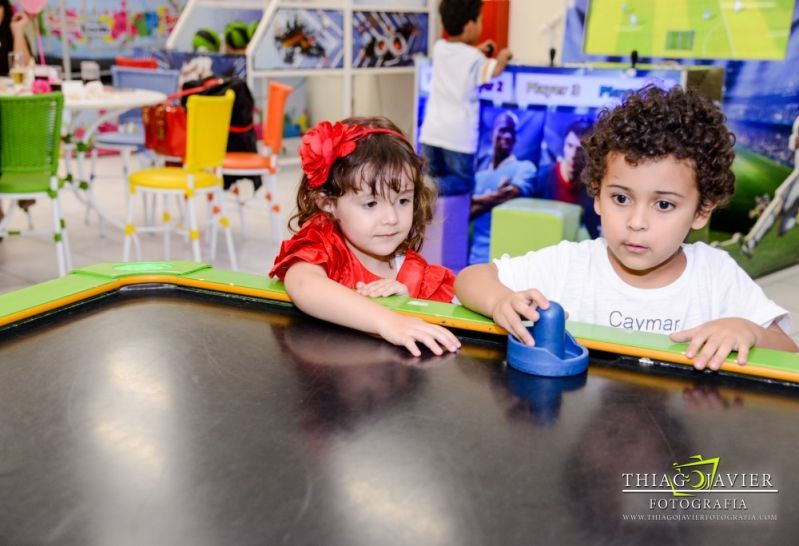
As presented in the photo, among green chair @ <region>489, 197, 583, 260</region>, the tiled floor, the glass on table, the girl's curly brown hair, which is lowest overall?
the tiled floor

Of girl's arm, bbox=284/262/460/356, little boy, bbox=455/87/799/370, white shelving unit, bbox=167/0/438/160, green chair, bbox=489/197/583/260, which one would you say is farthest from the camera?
white shelving unit, bbox=167/0/438/160

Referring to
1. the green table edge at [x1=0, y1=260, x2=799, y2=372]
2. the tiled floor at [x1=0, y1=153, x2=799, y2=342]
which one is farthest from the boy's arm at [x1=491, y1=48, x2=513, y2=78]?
the green table edge at [x1=0, y1=260, x2=799, y2=372]

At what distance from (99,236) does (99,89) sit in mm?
896

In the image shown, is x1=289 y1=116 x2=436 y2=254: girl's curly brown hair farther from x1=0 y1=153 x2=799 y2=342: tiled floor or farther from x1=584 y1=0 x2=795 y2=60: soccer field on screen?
x1=584 y1=0 x2=795 y2=60: soccer field on screen

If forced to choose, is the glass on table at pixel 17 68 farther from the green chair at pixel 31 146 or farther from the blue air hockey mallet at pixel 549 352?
the blue air hockey mallet at pixel 549 352

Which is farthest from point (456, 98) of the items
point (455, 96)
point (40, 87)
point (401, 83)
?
point (401, 83)

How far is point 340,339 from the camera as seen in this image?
1262 millimetres

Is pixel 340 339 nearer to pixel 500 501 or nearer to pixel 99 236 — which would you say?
pixel 500 501

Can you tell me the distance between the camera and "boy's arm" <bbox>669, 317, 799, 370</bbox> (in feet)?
3.73

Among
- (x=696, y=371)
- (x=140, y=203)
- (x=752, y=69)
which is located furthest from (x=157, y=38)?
(x=696, y=371)

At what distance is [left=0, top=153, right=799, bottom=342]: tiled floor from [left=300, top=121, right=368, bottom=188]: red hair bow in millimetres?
2577

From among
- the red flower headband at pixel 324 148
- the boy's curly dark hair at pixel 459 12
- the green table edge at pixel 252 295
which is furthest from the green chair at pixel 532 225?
the green table edge at pixel 252 295

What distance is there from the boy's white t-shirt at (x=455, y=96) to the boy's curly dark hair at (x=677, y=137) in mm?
2466

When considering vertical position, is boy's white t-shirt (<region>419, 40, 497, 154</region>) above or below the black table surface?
above
